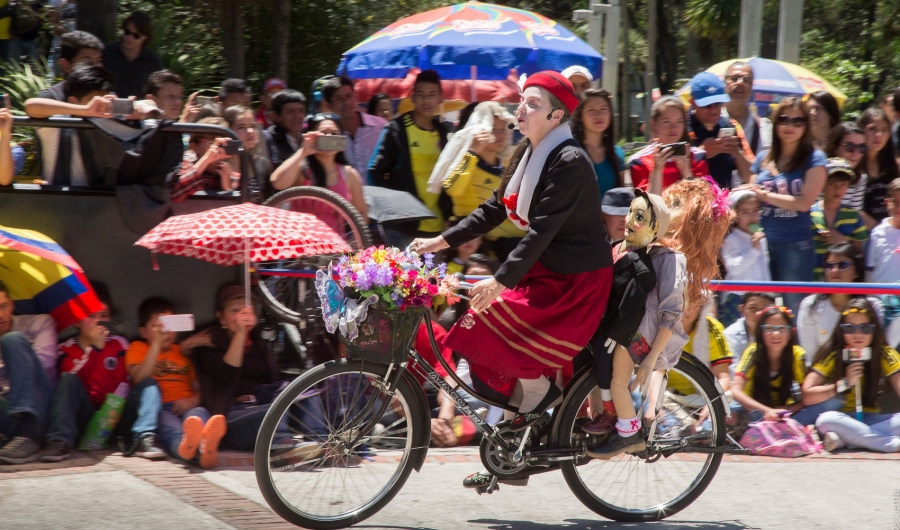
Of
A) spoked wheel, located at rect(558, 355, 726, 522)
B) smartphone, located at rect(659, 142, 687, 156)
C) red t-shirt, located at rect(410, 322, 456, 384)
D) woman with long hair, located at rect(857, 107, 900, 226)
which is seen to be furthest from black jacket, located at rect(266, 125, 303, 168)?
woman with long hair, located at rect(857, 107, 900, 226)

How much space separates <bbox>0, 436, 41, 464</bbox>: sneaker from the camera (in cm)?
484

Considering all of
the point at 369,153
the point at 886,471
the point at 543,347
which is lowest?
the point at 886,471

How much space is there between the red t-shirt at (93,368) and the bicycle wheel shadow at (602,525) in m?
2.18

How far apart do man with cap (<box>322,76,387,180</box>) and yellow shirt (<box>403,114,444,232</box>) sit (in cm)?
60

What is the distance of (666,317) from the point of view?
4227 millimetres

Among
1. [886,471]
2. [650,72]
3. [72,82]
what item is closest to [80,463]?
[72,82]

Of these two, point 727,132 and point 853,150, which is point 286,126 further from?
point 853,150

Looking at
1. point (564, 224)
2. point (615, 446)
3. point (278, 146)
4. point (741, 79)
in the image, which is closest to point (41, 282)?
point (278, 146)

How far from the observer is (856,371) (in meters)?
5.89

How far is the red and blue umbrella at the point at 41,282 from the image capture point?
5.14 metres

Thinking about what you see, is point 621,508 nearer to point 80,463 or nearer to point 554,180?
point 554,180

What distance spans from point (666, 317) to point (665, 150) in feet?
7.40

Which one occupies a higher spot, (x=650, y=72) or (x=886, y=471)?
(x=650, y=72)

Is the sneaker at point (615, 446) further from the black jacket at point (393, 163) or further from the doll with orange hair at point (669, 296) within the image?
the black jacket at point (393, 163)
